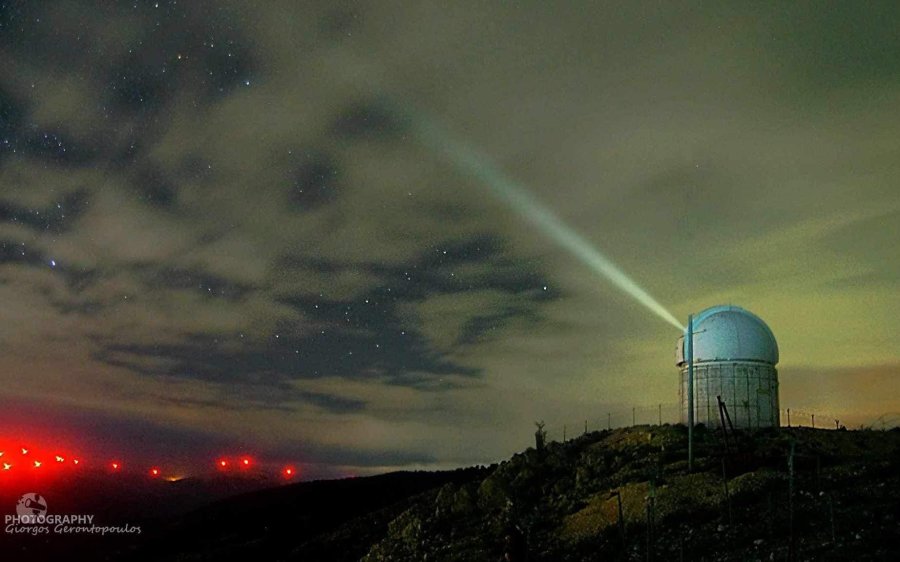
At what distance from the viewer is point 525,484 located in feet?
114

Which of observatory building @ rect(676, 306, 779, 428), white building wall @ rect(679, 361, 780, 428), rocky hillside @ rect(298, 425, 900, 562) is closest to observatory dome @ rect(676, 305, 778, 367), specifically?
observatory building @ rect(676, 306, 779, 428)

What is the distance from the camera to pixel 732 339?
41.5 m

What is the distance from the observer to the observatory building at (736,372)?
41.0 m

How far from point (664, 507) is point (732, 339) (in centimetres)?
1958

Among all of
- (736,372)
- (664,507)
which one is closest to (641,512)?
(664,507)

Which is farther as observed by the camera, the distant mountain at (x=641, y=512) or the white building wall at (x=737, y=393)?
the white building wall at (x=737, y=393)

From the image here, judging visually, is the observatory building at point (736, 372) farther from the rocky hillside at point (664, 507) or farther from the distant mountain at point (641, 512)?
the distant mountain at point (641, 512)

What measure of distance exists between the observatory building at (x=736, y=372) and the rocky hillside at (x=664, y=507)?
6.08 ft

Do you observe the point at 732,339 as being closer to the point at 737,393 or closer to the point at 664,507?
the point at 737,393

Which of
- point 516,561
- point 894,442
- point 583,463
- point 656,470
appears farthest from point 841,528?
point 894,442

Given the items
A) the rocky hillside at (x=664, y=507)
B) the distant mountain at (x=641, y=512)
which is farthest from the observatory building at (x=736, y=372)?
the distant mountain at (x=641, y=512)

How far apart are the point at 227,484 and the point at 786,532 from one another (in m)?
110

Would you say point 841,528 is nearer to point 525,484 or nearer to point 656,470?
point 656,470

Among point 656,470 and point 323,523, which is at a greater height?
point 656,470
